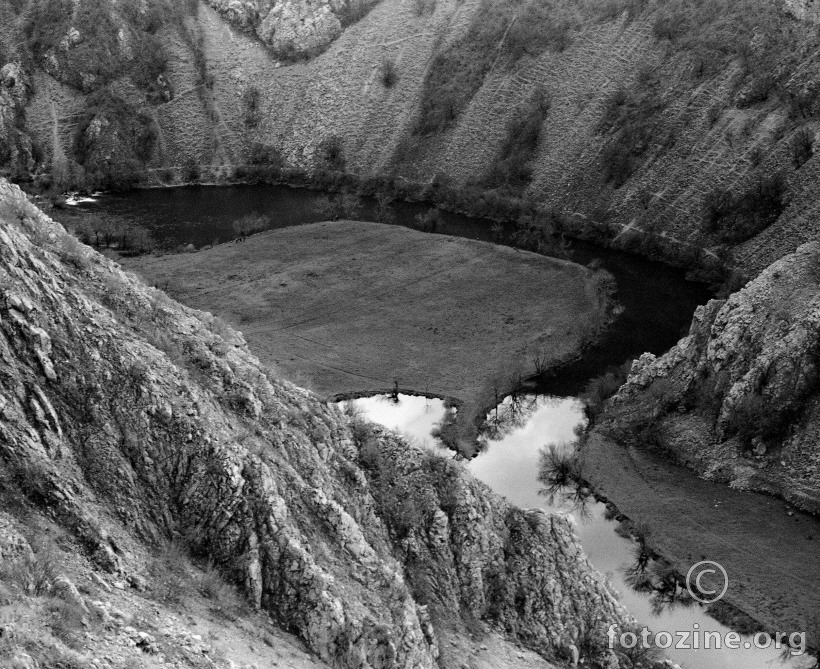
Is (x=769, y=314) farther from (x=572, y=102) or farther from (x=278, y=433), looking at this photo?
(x=572, y=102)

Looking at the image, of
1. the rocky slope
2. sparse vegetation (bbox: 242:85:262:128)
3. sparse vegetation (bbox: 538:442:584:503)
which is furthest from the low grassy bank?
sparse vegetation (bbox: 538:442:584:503)

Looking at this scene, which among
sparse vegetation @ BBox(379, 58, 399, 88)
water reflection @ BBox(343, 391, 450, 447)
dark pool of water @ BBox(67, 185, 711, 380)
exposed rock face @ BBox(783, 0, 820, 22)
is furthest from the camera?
sparse vegetation @ BBox(379, 58, 399, 88)

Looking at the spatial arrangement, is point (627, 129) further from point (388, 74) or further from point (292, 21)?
point (292, 21)

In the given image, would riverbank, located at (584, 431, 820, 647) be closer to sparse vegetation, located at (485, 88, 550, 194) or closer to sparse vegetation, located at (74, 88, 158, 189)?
sparse vegetation, located at (485, 88, 550, 194)

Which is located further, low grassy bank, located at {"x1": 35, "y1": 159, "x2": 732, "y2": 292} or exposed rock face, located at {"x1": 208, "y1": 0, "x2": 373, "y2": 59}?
exposed rock face, located at {"x1": 208, "y1": 0, "x2": 373, "y2": 59}

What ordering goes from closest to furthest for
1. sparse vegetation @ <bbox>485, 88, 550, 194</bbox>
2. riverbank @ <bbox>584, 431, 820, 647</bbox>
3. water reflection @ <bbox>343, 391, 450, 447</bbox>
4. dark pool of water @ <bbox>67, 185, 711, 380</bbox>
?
riverbank @ <bbox>584, 431, 820, 647</bbox>
water reflection @ <bbox>343, 391, 450, 447</bbox>
dark pool of water @ <bbox>67, 185, 711, 380</bbox>
sparse vegetation @ <bbox>485, 88, 550, 194</bbox>

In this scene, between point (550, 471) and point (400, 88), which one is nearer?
point (550, 471)

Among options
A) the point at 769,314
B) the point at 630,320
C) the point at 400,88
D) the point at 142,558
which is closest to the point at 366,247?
the point at 630,320
